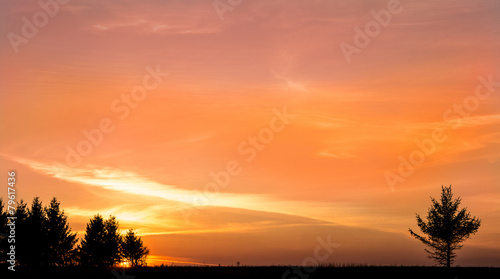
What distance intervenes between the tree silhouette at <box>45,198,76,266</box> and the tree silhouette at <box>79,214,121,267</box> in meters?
3.13

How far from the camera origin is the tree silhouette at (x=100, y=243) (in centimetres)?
9012

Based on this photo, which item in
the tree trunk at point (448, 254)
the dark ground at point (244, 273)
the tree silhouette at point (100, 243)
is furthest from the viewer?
the tree silhouette at point (100, 243)

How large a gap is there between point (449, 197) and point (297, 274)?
3255 cm

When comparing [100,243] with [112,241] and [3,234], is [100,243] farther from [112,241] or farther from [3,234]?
[3,234]

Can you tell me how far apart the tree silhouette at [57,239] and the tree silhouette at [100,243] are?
3133 mm

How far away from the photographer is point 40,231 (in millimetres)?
83250

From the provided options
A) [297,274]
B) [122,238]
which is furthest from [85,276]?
[122,238]

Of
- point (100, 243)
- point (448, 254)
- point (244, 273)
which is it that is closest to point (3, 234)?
point (100, 243)

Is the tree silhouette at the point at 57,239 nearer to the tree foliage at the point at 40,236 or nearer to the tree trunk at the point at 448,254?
the tree foliage at the point at 40,236

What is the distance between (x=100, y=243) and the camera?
9169 cm

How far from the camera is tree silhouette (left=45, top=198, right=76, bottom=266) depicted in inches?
3339

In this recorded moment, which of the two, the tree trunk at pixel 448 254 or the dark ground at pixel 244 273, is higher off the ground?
the tree trunk at pixel 448 254

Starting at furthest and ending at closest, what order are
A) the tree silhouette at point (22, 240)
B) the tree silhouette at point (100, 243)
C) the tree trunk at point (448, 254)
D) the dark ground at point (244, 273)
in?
the tree silhouette at point (100, 243), the tree silhouette at point (22, 240), the tree trunk at point (448, 254), the dark ground at point (244, 273)

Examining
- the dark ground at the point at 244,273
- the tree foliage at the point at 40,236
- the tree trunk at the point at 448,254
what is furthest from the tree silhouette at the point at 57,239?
the tree trunk at the point at 448,254
